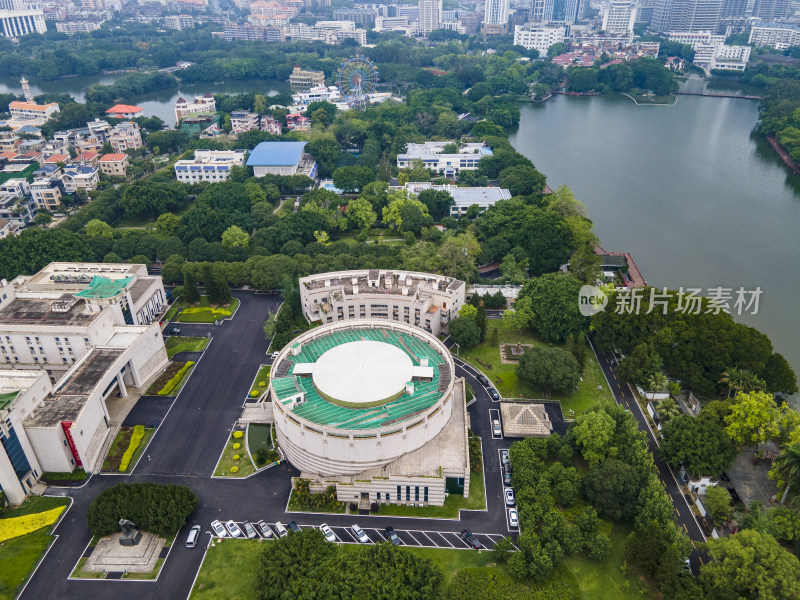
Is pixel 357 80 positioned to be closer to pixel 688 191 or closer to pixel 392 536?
pixel 688 191

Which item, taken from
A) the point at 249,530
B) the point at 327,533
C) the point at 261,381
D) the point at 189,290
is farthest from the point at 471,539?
the point at 189,290

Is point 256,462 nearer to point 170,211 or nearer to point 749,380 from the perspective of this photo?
point 749,380

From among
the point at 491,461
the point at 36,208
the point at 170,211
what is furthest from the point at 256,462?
the point at 36,208

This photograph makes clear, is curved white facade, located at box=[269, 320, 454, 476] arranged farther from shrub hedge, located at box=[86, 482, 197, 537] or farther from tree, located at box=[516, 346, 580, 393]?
tree, located at box=[516, 346, 580, 393]

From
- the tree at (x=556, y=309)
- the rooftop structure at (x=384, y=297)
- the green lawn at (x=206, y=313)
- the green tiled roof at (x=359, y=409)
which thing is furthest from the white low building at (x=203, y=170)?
the tree at (x=556, y=309)

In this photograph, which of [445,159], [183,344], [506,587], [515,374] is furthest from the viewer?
[445,159]
